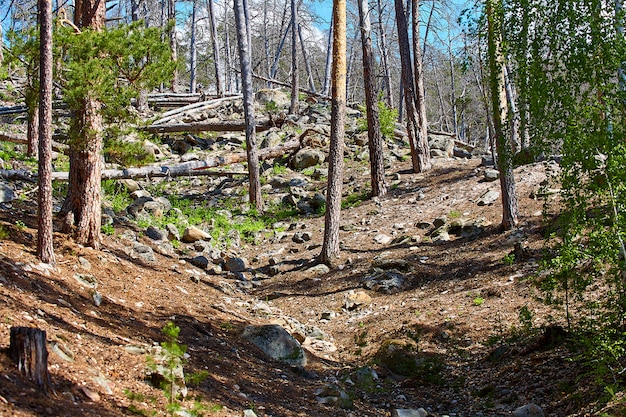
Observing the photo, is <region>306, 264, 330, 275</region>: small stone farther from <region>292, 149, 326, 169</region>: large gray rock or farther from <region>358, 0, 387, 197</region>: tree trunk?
<region>292, 149, 326, 169</region>: large gray rock

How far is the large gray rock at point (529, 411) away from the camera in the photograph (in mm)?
5820

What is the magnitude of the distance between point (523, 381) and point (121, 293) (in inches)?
209

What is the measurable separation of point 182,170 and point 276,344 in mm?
10098

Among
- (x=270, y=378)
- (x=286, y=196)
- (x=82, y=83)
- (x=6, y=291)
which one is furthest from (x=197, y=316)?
(x=286, y=196)

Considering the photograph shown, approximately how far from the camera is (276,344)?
751cm

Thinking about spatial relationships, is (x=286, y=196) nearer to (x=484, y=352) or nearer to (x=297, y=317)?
(x=297, y=317)

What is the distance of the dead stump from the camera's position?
14.0ft

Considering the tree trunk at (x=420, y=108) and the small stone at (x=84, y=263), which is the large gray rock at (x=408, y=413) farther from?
the tree trunk at (x=420, y=108)

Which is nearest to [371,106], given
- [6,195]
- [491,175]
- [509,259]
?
[491,175]

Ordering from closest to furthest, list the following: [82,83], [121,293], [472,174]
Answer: [82,83] < [121,293] < [472,174]

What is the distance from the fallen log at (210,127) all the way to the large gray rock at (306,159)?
290cm

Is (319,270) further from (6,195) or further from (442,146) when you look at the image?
(442,146)

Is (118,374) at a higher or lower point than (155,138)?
lower

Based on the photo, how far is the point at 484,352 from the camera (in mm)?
7691
